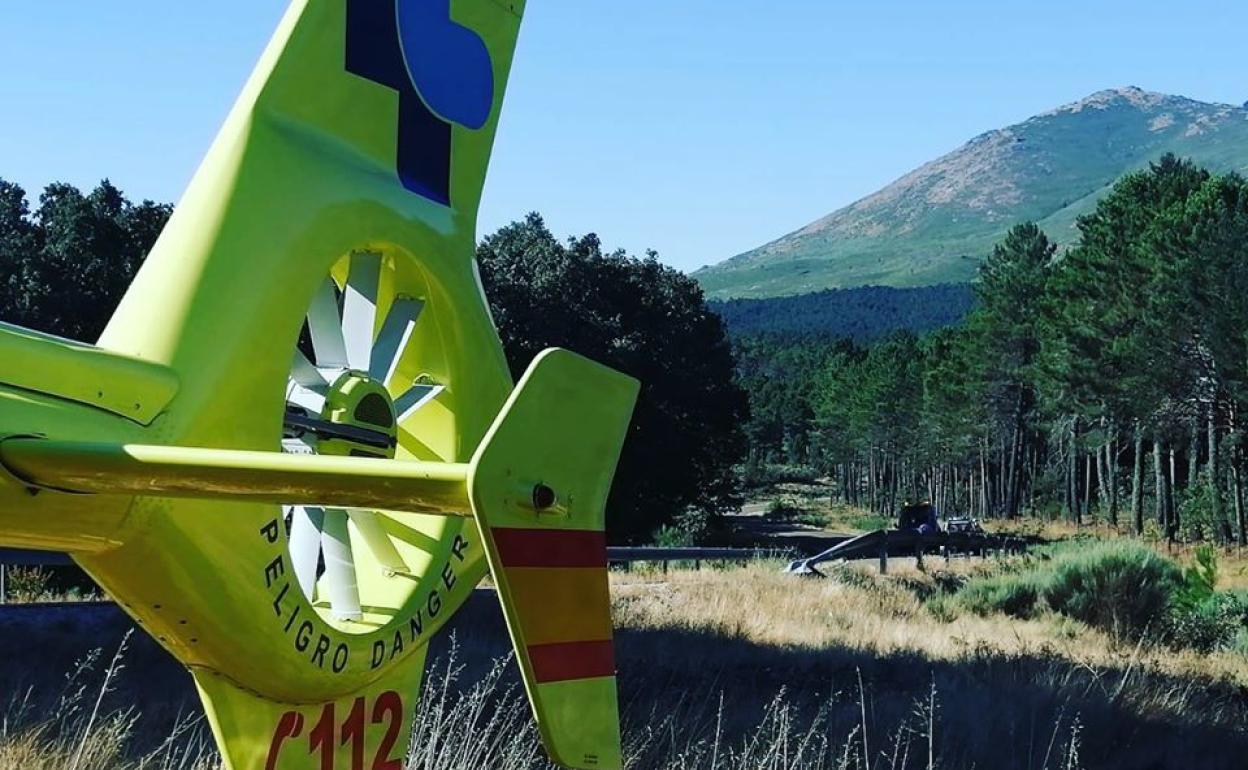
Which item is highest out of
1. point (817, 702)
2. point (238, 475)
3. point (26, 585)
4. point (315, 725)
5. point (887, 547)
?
point (238, 475)

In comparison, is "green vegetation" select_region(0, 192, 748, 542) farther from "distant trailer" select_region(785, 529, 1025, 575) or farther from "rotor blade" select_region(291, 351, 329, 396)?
"rotor blade" select_region(291, 351, 329, 396)

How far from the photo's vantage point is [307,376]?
3617 millimetres

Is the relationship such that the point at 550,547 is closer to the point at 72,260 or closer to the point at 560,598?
the point at 560,598

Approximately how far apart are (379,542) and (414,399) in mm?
423

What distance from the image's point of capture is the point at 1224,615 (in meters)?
18.1

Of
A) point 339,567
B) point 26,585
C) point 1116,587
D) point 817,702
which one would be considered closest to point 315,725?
point 339,567

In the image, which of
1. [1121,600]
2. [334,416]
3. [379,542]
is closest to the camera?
[334,416]

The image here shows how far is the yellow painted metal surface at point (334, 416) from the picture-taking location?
2.38 metres

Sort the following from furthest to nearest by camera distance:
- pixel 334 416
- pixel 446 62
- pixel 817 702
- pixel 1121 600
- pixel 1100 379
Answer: pixel 1100 379
pixel 1121 600
pixel 817 702
pixel 446 62
pixel 334 416

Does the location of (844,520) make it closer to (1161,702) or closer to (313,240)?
(1161,702)

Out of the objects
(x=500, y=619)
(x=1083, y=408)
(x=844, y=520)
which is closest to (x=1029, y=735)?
(x=500, y=619)

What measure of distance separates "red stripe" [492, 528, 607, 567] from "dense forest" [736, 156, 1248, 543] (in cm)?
3822

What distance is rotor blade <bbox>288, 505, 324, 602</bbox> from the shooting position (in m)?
3.60

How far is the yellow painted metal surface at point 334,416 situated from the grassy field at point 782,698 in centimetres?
179
